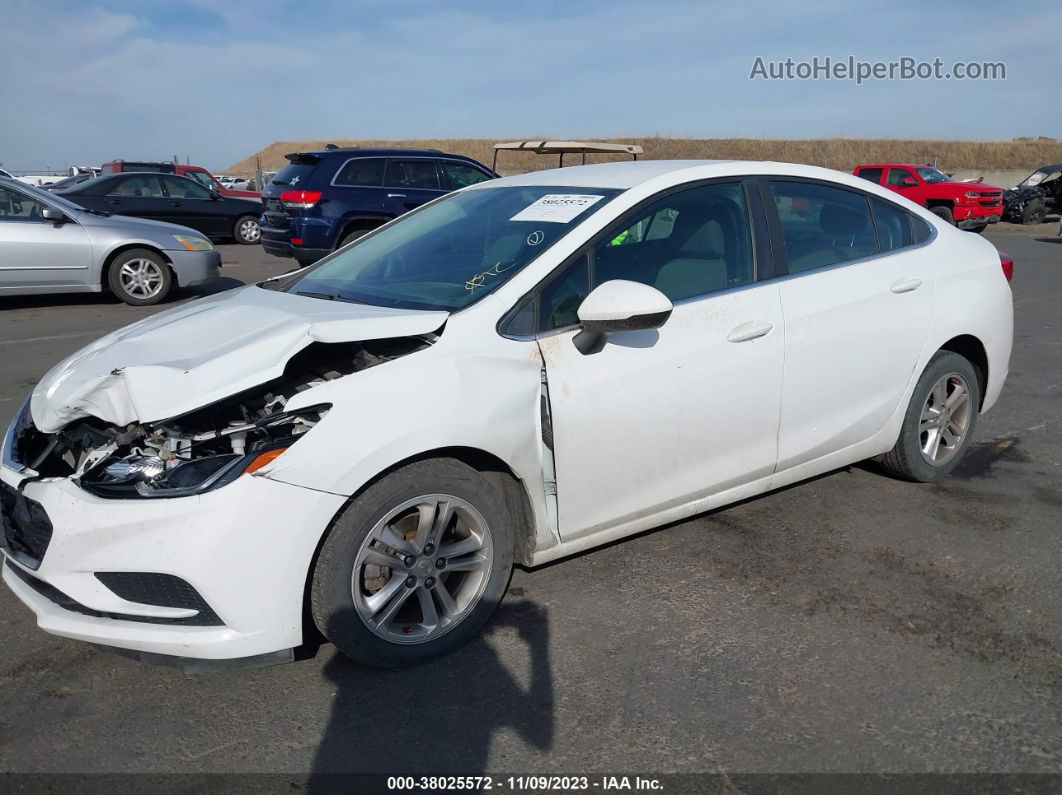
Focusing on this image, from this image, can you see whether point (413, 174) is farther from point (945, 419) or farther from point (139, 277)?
point (945, 419)

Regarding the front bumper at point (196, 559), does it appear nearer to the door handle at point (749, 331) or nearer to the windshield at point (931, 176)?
the door handle at point (749, 331)

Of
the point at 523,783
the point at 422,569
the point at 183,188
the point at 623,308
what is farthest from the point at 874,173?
the point at 523,783

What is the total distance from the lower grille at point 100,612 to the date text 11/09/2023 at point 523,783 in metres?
0.73

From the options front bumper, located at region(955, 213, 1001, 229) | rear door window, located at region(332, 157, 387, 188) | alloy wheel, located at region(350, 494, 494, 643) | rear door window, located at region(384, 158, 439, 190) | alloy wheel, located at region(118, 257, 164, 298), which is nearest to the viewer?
alloy wheel, located at region(350, 494, 494, 643)

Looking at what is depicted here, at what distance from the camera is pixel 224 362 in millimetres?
2953

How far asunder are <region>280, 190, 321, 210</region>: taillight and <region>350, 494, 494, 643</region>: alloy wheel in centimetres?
886

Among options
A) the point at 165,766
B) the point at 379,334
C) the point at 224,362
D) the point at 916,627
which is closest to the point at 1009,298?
the point at 916,627

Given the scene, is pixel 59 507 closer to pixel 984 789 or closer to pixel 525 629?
pixel 525 629

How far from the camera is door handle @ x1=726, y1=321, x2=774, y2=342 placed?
11.5ft

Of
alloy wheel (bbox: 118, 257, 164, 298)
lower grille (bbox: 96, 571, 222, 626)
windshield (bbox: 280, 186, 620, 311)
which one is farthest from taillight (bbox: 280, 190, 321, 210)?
lower grille (bbox: 96, 571, 222, 626)

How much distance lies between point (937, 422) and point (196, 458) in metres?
3.50

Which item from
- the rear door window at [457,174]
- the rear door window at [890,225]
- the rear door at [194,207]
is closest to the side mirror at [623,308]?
the rear door window at [890,225]

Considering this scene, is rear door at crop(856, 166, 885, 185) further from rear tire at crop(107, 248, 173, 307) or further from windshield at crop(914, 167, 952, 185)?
rear tire at crop(107, 248, 173, 307)

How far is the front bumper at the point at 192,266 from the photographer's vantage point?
10.5 m
